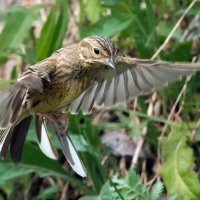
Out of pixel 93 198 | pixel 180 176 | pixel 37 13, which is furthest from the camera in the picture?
pixel 37 13

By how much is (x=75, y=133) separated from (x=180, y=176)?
57 cm

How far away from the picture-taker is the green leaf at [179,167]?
3619 mm

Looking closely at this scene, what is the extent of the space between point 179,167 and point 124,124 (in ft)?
1.87

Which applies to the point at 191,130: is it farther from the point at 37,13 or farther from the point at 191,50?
the point at 37,13

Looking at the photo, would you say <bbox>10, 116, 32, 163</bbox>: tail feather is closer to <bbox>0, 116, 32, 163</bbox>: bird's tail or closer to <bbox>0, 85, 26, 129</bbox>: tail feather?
<bbox>0, 116, 32, 163</bbox>: bird's tail

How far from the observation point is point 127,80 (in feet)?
11.1

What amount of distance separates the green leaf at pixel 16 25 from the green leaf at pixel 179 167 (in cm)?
107

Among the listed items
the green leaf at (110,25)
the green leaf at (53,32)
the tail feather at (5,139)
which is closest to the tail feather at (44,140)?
the tail feather at (5,139)

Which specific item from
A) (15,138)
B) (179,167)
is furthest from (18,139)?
(179,167)

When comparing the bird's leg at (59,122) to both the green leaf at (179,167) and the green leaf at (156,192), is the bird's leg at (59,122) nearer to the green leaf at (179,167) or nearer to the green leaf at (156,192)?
the green leaf at (156,192)

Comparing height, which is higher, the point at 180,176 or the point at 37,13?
the point at 37,13

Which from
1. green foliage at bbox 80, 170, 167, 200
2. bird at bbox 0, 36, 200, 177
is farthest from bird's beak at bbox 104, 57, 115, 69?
green foliage at bbox 80, 170, 167, 200

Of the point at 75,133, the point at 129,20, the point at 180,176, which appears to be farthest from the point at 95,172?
the point at 129,20

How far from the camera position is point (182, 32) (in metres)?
4.27
